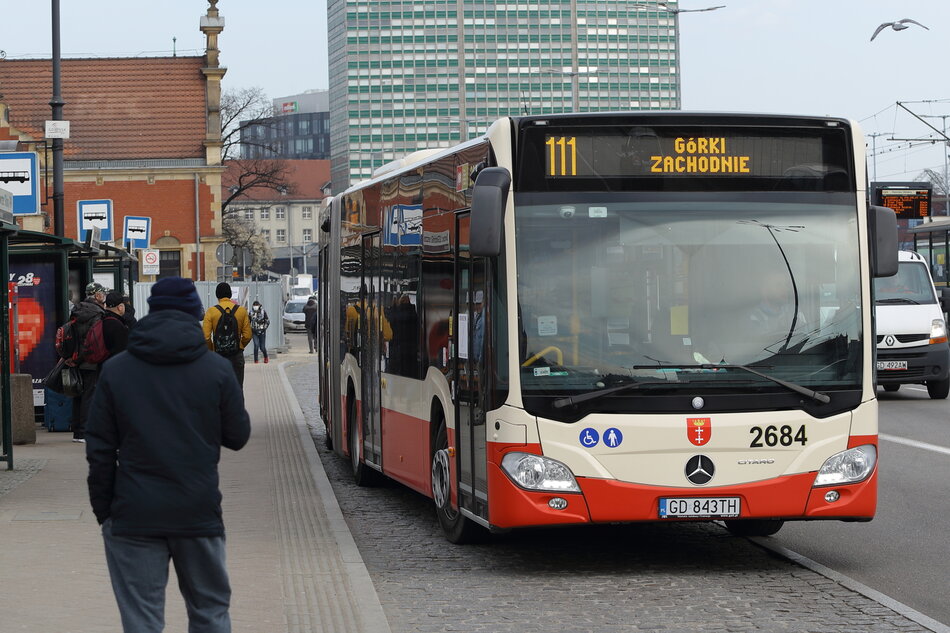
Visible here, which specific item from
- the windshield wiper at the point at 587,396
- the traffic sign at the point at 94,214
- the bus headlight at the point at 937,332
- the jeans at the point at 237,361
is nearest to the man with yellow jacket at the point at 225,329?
the jeans at the point at 237,361

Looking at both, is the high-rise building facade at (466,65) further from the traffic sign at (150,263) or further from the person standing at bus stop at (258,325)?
the traffic sign at (150,263)

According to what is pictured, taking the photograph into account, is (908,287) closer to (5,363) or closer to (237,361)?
(237,361)

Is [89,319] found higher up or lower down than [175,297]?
lower down

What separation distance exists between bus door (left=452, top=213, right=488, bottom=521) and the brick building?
198 feet

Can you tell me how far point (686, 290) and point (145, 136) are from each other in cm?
6617

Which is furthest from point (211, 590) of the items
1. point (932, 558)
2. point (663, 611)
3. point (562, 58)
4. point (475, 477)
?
point (562, 58)

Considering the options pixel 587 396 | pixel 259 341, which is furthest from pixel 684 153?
pixel 259 341

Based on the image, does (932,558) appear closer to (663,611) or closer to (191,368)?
(663,611)

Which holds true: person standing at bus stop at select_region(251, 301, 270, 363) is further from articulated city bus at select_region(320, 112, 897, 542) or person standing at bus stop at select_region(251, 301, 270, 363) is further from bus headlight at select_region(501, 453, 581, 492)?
bus headlight at select_region(501, 453, 581, 492)

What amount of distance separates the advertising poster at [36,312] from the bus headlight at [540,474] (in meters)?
11.7

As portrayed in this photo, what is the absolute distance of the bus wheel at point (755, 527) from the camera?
1013 centimetres

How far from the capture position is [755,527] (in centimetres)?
1023

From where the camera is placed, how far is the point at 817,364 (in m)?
8.88

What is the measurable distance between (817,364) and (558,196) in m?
1.79
